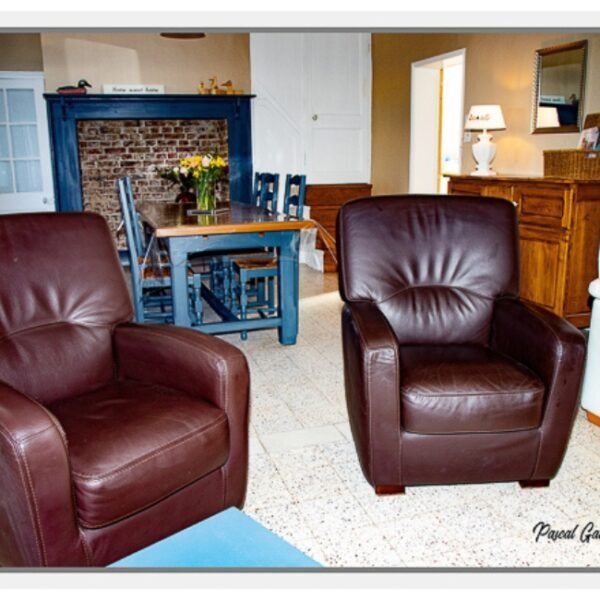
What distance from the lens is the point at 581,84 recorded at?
4547 mm

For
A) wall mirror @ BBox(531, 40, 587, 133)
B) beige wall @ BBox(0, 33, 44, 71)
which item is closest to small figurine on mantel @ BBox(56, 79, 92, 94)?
beige wall @ BBox(0, 33, 44, 71)

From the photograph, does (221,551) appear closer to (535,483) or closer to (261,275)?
(535,483)

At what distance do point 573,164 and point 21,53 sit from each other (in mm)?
5722

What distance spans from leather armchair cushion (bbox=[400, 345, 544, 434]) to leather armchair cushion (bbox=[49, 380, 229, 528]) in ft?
2.19

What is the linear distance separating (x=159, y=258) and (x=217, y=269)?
1103mm

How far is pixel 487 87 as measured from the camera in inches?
217

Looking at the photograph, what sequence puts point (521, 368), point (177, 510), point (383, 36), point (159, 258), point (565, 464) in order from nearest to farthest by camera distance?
point (177, 510) → point (521, 368) → point (565, 464) → point (159, 258) → point (383, 36)


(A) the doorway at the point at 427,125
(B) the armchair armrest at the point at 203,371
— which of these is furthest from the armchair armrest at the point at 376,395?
(A) the doorway at the point at 427,125

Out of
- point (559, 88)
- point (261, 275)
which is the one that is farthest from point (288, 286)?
point (559, 88)

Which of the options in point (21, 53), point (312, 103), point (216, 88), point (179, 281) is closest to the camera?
point (179, 281)

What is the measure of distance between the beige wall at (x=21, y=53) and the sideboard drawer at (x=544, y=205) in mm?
5324

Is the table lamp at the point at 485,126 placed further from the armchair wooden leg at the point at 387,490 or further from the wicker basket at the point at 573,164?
the armchair wooden leg at the point at 387,490
